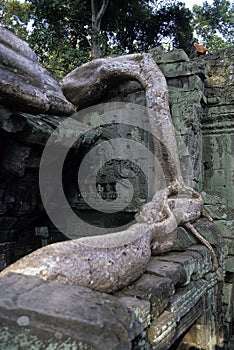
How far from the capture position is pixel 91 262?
1325mm

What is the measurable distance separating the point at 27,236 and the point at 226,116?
8.12ft

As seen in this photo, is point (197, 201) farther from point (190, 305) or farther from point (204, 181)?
point (190, 305)

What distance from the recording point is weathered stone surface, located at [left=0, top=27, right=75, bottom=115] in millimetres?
1831

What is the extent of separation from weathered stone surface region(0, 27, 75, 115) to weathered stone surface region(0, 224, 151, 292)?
984 millimetres

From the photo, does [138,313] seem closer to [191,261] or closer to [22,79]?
[191,261]

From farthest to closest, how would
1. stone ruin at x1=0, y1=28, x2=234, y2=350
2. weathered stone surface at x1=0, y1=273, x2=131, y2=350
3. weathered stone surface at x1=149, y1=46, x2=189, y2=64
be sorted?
weathered stone surface at x1=149, y1=46, x2=189, y2=64 → stone ruin at x1=0, y1=28, x2=234, y2=350 → weathered stone surface at x1=0, y1=273, x2=131, y2=350

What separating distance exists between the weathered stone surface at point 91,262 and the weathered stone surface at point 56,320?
0.47ft

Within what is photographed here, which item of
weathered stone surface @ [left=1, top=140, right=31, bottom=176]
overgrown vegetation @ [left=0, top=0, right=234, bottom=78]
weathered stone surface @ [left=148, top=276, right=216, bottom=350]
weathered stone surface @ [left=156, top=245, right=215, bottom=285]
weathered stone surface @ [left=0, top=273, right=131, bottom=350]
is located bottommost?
weathered stone surface @ [left=148, top=276, right=216, bottom=350]

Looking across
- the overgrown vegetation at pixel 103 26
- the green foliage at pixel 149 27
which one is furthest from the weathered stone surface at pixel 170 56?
the green foliage at pixel 149 27

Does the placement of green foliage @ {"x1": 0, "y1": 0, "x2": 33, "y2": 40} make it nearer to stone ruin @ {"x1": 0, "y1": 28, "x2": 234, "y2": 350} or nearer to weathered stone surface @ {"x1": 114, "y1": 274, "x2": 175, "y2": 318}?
stone ruin @ {"x1": 0, "y1": 28, "x2": 234, "y2": 350}

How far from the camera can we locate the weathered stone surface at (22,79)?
1.83 m

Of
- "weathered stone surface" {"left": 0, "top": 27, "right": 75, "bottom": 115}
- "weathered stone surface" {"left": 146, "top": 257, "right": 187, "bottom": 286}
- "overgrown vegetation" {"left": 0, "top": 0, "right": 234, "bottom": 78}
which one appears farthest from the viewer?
"overgrown vegetation" {"left": 0, "top": 0, "right": 234, "bottom": 78}

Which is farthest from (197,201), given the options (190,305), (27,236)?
(27,236)

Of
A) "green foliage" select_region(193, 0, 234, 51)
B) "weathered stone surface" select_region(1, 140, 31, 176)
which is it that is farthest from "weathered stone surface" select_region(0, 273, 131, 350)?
"green foliage" select_region(193, 0, 234, 51)
